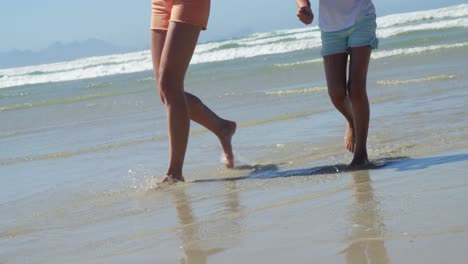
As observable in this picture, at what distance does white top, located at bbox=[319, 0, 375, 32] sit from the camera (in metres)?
4.64

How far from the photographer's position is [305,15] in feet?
15.1

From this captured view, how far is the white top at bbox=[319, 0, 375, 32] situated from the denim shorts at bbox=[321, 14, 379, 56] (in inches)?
1.1

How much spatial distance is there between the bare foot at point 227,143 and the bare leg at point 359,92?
0.95 meters

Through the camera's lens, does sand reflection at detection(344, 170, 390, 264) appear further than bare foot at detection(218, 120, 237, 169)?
No

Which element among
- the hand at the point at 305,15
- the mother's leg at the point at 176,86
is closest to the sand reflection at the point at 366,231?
the hand at the point at 305,15

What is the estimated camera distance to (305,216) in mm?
3328

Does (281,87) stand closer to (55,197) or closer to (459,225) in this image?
(55,197)

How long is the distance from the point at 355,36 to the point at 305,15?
0.33 meters

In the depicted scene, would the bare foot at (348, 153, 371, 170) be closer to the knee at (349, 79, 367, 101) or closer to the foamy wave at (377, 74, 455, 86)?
the knee at (349, 79, 367, 101)

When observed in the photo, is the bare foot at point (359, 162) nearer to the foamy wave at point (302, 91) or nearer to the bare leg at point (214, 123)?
the bare leg at point (214, 123)

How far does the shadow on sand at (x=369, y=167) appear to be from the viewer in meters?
Result: 4.16

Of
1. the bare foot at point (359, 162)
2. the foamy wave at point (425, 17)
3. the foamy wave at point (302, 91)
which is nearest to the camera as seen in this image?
the bare foot at point (359, 162)

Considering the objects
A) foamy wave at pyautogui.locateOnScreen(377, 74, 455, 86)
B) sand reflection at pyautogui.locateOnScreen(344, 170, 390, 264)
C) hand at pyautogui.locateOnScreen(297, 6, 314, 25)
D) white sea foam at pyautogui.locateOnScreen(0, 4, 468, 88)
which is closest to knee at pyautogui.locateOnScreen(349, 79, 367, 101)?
hand at pyautogui.locateOnScreen(297, 6, 314, 25)

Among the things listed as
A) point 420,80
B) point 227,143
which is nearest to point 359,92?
point 227,143
